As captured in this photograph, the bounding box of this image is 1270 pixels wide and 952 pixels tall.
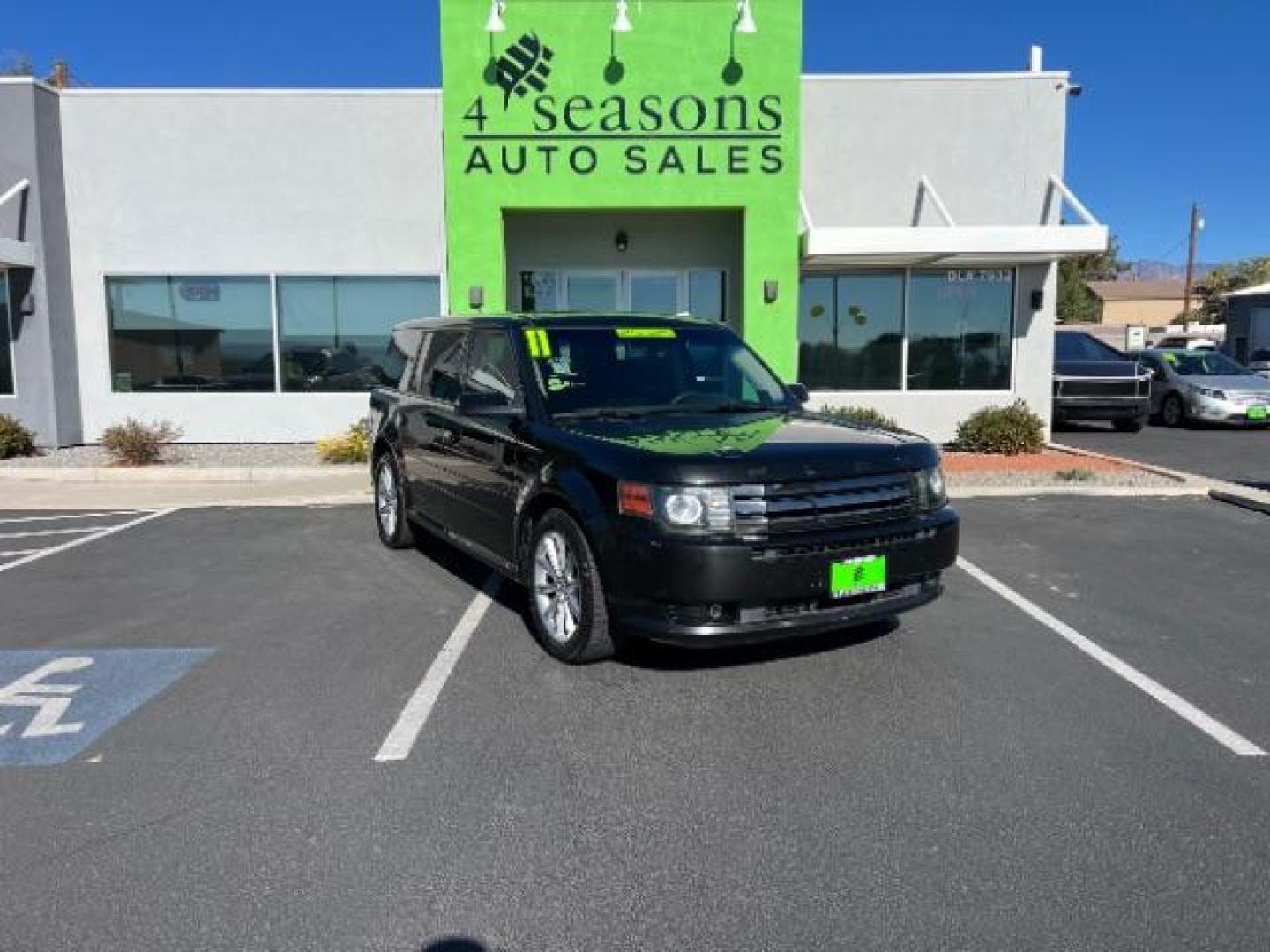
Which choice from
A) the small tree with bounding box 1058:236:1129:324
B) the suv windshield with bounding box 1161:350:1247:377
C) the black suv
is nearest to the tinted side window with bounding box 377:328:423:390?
the black suv

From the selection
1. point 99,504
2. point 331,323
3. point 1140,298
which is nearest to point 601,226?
point 331,323

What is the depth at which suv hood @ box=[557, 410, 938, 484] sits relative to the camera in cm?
445

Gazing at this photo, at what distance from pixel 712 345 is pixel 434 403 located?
198 cm

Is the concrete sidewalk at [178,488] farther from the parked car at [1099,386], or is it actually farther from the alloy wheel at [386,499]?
the parked car at [1099,386]

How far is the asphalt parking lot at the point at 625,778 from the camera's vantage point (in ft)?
9.57

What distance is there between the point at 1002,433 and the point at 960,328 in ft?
7.01

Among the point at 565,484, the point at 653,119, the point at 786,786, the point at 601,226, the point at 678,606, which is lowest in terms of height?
the point at 786,786

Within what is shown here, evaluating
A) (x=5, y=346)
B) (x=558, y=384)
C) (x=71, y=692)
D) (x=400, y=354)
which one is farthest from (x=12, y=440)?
(x=558, y=384)

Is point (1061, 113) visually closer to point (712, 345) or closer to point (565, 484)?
point (712, 345)

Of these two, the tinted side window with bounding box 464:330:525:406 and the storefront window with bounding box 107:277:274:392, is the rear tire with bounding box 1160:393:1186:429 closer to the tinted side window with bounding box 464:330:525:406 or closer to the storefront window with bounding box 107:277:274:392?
the storefront window with bounding box 107:277:274:392

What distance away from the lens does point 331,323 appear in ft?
46.2

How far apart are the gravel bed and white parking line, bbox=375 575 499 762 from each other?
6.77 metres

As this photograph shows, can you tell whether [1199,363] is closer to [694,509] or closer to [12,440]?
[694,509]

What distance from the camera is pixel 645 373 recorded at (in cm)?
592
